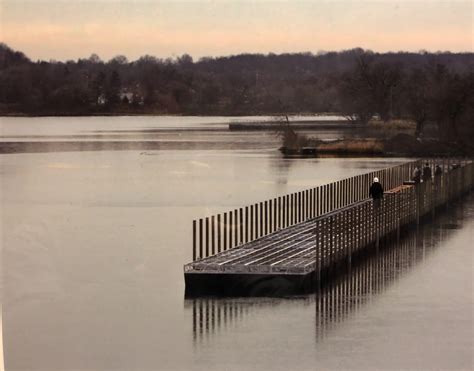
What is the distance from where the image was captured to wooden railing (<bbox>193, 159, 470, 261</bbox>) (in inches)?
1051

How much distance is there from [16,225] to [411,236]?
11935mm

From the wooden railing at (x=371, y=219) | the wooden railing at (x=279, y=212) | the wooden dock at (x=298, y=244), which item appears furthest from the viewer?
the wooden railing at (x=279, y=212)

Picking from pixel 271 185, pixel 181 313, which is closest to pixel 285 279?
pixel 181 313

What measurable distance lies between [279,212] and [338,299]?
10135mm

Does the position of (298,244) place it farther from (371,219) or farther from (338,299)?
(338,299)

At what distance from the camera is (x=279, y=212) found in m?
31.3

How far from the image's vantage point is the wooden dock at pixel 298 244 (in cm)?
2133

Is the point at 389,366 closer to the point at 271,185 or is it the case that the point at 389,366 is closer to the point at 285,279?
the point at 285,279

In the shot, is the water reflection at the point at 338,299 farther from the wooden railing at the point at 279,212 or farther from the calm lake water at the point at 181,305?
the wooden railing at the point at 279,212

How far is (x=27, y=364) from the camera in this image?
57.5ft

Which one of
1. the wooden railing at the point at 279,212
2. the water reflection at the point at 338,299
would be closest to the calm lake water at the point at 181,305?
the water reflection at the point at 338,299

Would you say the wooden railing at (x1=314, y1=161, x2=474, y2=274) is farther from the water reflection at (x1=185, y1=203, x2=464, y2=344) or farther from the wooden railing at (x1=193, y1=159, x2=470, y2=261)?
the wooden railing at (x1=193, y1=159, x2=470, y2=261)

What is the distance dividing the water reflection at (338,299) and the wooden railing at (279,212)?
2.89 meters

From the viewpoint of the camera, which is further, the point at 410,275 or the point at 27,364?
the point at 410,275
